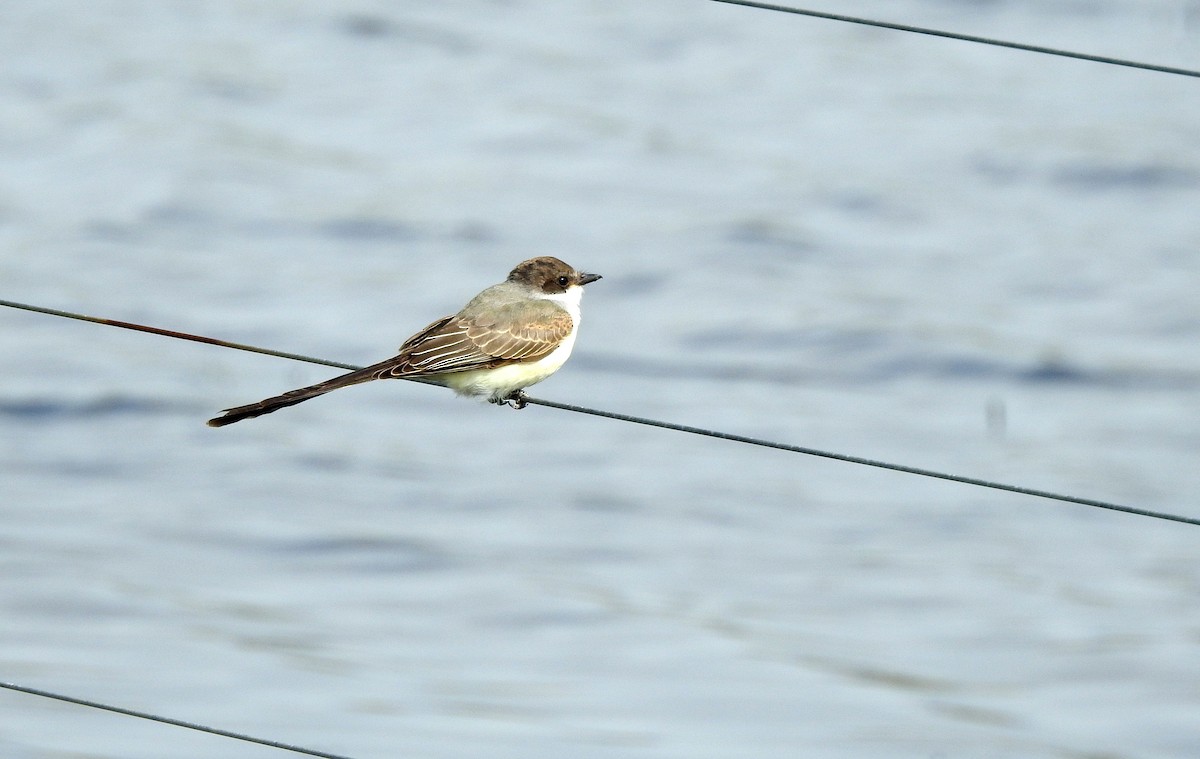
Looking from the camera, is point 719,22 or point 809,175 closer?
point 809,175

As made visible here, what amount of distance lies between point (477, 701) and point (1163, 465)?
31.8ft

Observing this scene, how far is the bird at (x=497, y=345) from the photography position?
11852 mm

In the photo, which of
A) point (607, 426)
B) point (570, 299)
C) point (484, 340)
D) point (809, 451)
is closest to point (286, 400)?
point (484, 340)

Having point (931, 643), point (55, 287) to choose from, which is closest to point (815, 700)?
point (931, 643)

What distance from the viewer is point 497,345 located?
478 inches

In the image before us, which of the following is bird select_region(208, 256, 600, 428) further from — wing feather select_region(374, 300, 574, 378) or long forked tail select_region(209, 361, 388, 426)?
long forked tail select_region(209, 361, 388, 426)

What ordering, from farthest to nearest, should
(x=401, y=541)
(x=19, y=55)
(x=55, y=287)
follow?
(x=19, y=55), (x=55, y=287), (x=401, y=541)

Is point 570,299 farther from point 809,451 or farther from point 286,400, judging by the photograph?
point 809,451

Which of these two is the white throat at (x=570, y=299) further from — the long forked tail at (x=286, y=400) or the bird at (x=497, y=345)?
the long forked tail at (x=286, y=400)

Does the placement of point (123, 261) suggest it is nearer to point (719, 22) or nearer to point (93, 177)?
point (93, 177)

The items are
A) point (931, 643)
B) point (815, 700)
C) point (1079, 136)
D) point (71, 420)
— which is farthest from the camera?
point (1079, 136)

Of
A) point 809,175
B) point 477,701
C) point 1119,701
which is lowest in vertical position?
point 477,701

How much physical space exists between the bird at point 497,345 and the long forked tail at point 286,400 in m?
0.21

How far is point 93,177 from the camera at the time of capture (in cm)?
3669
